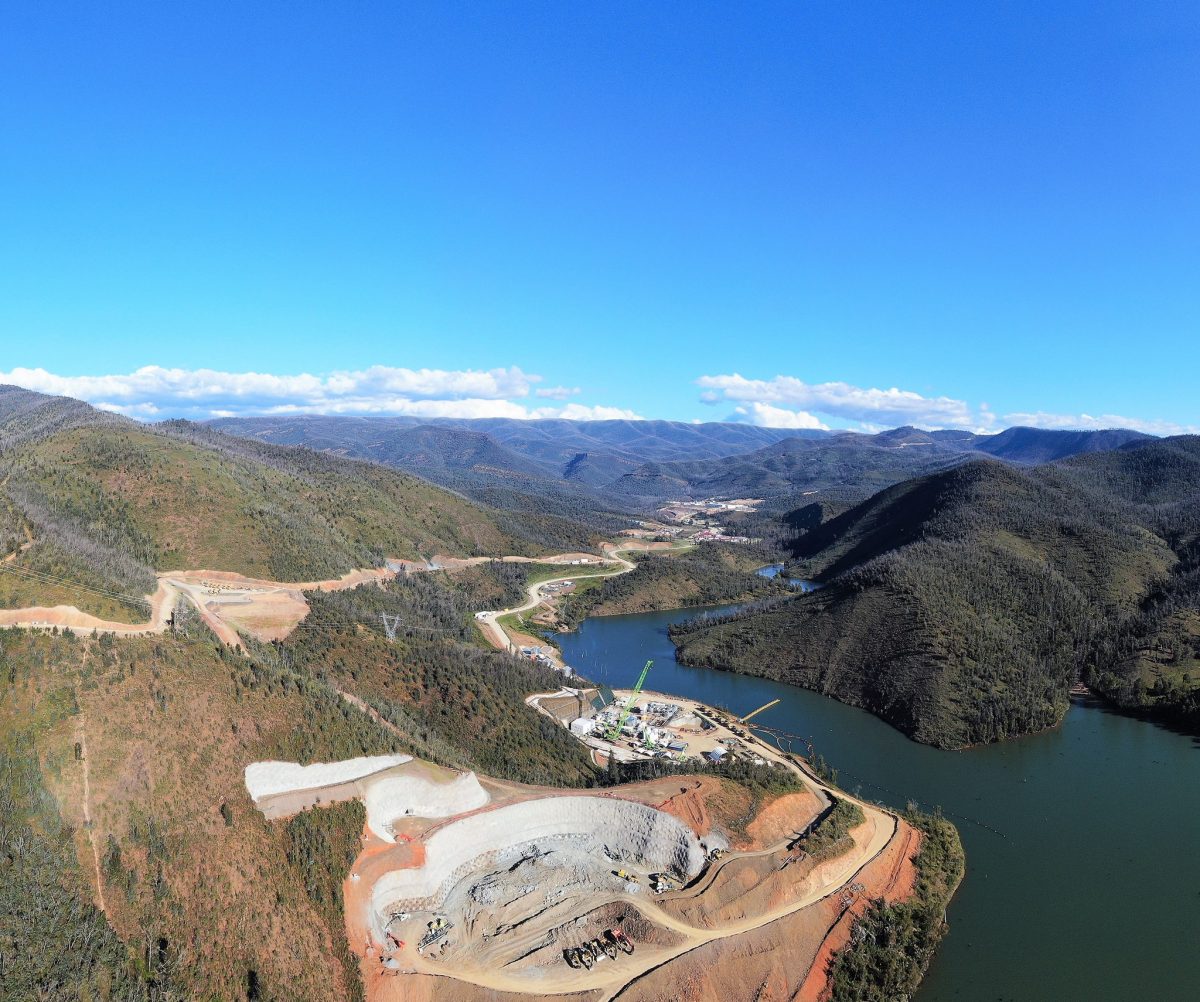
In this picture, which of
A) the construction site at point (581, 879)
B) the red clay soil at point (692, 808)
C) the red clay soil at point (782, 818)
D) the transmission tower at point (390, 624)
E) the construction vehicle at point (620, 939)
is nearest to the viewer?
the construction site at point (581, 879)

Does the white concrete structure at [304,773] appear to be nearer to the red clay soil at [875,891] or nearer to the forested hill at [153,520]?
the forested hill at [153,520]

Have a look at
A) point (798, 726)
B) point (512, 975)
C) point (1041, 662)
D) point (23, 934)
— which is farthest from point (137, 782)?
point (1041, 662)

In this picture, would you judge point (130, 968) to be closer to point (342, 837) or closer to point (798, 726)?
point (342, 837)

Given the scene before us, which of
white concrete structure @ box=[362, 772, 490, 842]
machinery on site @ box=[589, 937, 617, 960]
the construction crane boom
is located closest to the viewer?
machinery on site @ box=[589, 937, 617, 960]

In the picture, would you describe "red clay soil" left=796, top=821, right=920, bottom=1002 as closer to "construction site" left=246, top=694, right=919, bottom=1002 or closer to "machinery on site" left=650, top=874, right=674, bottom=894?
"construction site" left=246, top=694, right=919, bottom=1002

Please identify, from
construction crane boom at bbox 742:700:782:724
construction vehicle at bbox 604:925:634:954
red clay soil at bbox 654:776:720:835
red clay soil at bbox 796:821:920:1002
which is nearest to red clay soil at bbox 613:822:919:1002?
red clay soil at bbox 796:821:920:1002

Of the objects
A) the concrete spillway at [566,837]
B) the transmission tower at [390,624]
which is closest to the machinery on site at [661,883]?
the concrete spillway at [566,837]

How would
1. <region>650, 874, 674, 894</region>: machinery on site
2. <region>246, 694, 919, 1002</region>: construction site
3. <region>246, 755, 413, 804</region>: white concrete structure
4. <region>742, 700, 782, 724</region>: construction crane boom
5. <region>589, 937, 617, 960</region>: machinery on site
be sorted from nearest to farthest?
<region>246, 694, 919, 1002</region>: construction site
<region>589, 937, 617, 960</region>: machinery on site
<region>246, 755, 413, 804</region>: white concrete structure
<region>650, 874, 674, 894</region>: machinery on site
<region>742, 700, 782, 724</region>: construction crane boom
